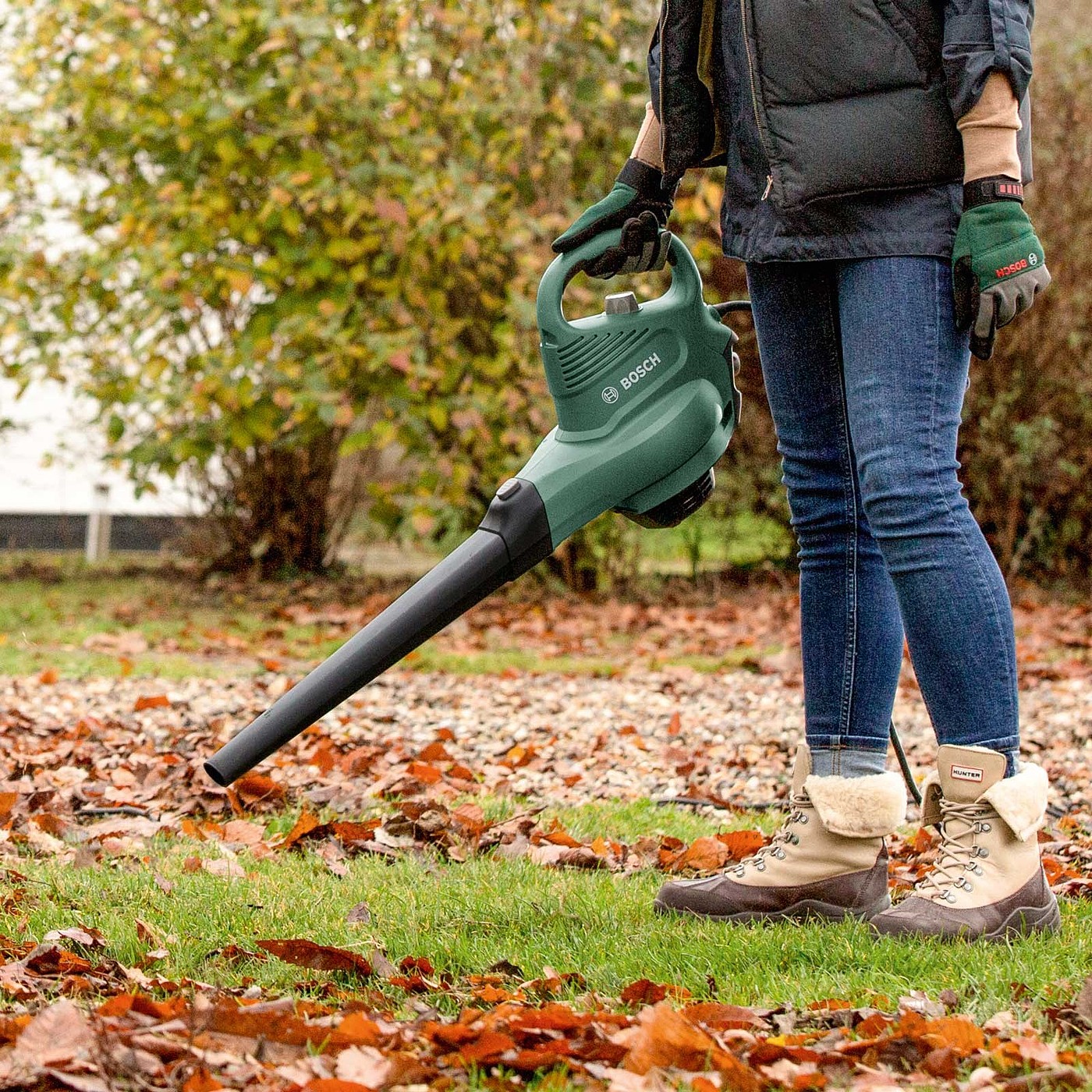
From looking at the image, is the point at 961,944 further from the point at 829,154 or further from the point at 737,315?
the point at 737,315

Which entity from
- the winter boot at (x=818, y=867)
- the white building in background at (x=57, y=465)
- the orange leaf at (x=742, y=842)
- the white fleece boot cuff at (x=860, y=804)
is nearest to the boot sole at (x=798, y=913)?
the winter boot at (x=818, y=867)

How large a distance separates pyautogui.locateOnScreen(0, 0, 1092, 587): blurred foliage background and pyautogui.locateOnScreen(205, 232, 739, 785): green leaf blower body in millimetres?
4211

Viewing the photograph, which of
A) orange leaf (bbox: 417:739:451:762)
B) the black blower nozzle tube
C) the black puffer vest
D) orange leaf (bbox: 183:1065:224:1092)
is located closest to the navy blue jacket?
the black puffer vest

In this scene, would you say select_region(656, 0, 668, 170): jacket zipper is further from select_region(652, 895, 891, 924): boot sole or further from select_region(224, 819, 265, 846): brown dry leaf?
select_region(224, 819, 265, 846): brown dry leaf

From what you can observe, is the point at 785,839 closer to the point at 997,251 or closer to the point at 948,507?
the point at 948,507

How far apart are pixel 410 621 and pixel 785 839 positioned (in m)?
0.75

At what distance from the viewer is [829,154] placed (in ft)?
6.77

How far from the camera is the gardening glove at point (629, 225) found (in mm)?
2342

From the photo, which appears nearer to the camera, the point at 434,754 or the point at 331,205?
the point at 434,754

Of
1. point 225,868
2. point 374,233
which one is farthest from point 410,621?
point 374,233

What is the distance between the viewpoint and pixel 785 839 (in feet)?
7.69

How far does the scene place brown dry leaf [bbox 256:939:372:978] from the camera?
2.02m

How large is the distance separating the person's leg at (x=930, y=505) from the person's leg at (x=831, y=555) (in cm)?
16

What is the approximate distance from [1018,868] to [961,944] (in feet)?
0.55
